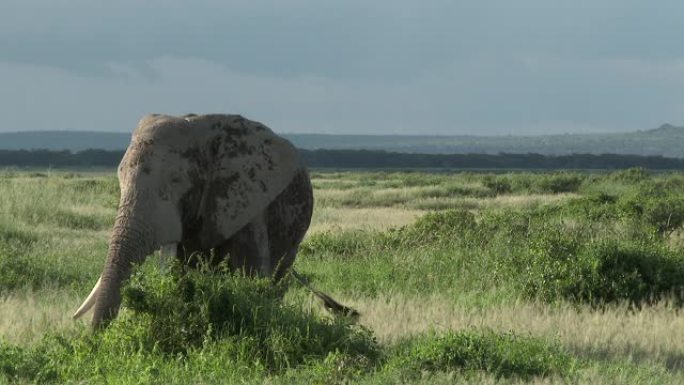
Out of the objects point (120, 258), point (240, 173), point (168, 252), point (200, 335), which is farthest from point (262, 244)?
point (120, 258)

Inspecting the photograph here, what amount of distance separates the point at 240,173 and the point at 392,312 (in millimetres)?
2115

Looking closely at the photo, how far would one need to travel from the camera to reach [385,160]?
152 m

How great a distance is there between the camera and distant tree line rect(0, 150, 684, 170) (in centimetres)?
13925

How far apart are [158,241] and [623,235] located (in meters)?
9.24

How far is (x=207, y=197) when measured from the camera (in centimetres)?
963

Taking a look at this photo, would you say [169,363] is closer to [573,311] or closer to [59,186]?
[573,311]

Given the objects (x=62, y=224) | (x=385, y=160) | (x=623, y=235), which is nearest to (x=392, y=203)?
(x=62, y=224)

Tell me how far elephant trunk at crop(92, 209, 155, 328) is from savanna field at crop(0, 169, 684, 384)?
14cm

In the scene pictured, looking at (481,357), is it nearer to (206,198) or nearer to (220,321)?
(220,321)

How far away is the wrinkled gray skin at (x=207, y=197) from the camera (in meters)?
8.87

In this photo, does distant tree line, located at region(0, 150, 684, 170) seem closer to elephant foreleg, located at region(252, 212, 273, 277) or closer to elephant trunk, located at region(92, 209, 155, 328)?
elephant foreleg, located at region(252, 212, 273, 277)

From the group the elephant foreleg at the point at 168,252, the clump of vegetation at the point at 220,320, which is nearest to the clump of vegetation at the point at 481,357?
the clump of vegetation at the point at 220,320

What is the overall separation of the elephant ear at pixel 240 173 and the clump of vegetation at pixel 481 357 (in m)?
1.83

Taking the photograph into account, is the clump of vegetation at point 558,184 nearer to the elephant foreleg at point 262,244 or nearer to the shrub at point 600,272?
the shrub at point 600,272
